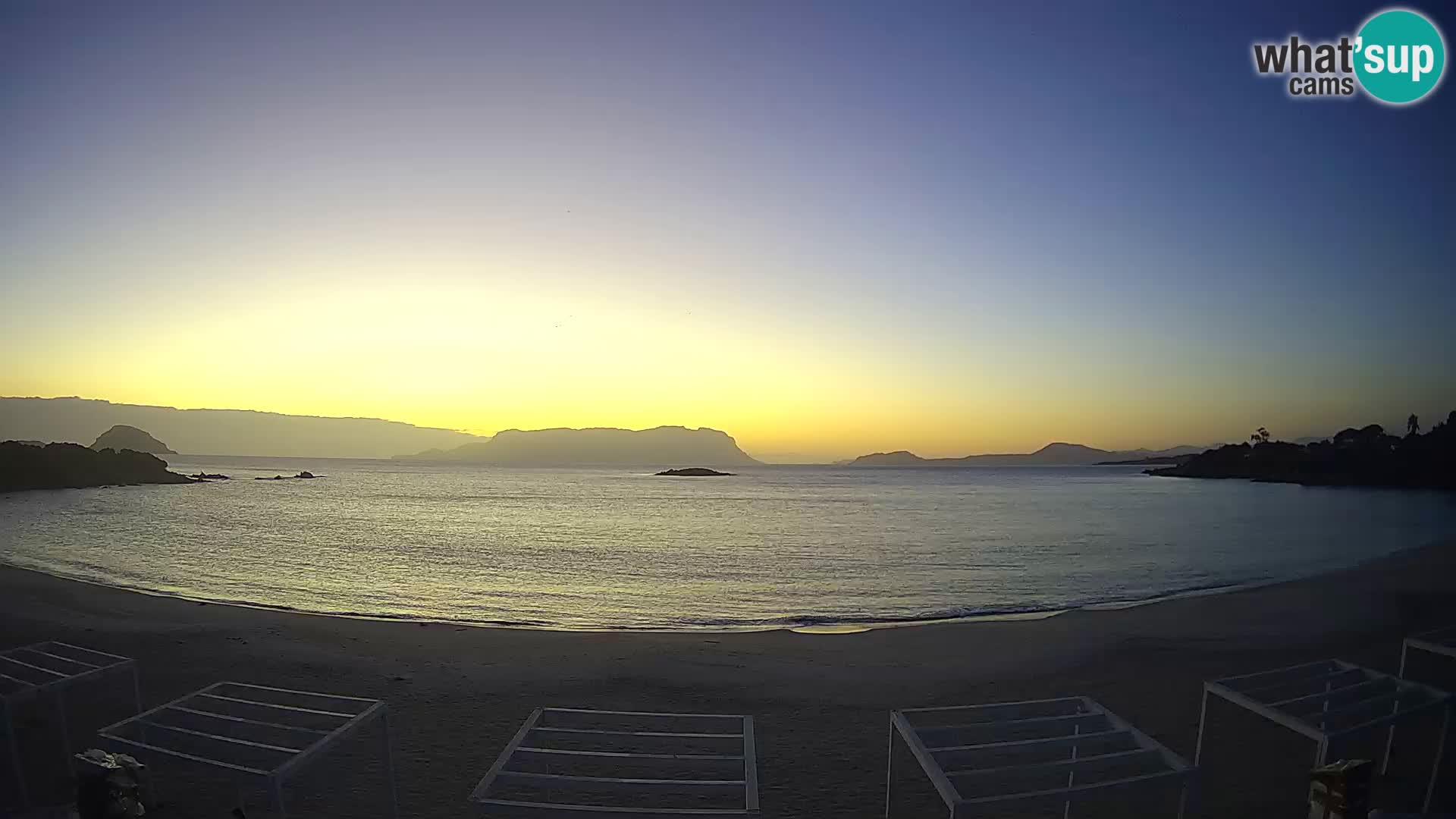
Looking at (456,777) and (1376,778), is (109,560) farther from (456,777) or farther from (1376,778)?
(1376,778)

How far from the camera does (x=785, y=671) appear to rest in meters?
9.55

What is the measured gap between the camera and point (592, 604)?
53.8 ft

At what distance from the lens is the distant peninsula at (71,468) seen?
63750mm

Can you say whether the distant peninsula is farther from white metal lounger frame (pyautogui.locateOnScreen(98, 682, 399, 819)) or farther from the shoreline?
white metal lounger frame (pyautogui.locateOnScreen(98, 682, 399, 819))

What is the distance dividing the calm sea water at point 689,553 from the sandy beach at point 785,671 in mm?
2684

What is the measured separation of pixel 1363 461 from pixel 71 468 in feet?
475

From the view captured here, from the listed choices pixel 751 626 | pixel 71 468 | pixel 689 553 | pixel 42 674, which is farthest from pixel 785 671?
pixel 71 468

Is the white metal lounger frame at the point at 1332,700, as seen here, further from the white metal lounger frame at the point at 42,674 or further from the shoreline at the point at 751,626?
the white metal lounger frame at the point at 42,674

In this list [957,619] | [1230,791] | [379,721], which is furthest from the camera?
[957,619]

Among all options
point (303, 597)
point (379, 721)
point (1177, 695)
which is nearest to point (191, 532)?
point (303, 597)

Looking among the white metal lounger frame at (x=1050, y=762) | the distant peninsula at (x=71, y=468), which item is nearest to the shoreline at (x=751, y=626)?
the white metal lounger frame at (x=1050, y=762)

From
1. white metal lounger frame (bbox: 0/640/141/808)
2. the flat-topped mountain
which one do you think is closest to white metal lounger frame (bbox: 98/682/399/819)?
white metal lounger frame (bbox: 0/640/141/808)

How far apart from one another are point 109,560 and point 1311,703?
96.0ft

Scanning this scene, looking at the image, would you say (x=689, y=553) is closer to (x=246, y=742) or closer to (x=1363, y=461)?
(x=246, y=742)
